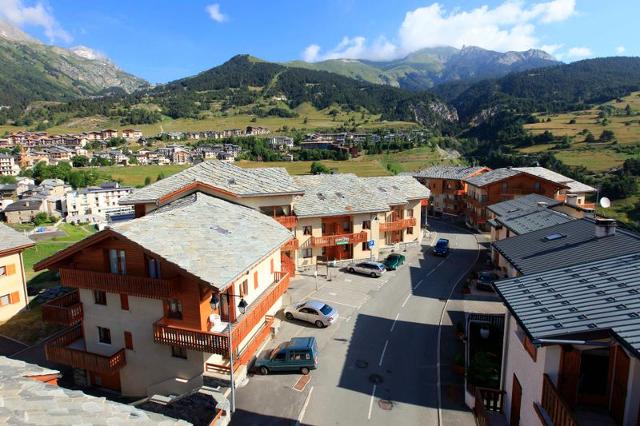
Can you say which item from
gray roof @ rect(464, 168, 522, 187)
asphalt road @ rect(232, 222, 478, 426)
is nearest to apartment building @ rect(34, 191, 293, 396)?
asphalt road @ rect(232, 222, 478, 426)

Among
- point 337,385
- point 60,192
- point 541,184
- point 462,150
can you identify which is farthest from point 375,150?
point 337,385

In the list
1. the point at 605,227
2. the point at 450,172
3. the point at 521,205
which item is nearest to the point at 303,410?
the point at 605,227

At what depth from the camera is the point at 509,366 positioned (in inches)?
596

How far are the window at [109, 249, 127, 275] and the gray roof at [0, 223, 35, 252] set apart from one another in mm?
17839

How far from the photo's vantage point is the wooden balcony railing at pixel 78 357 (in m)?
18.8

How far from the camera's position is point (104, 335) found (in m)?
20.2

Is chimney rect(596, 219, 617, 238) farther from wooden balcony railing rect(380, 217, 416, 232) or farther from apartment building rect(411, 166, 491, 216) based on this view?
apartment building rect(411, 166, 491, 216)

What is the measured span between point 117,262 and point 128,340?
13.8 ft

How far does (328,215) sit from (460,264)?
15.6 meters

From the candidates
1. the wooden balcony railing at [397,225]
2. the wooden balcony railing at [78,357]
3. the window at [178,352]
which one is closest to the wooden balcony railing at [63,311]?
the wooden balcony railing at [78,357]

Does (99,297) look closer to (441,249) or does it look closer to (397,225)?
(397,225)

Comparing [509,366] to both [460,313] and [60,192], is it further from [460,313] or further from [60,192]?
[60,192]

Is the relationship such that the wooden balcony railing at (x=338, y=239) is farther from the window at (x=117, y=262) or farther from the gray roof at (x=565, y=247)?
the window at (x=117, y=262)

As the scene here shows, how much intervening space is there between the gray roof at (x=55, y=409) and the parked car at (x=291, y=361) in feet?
40.9
